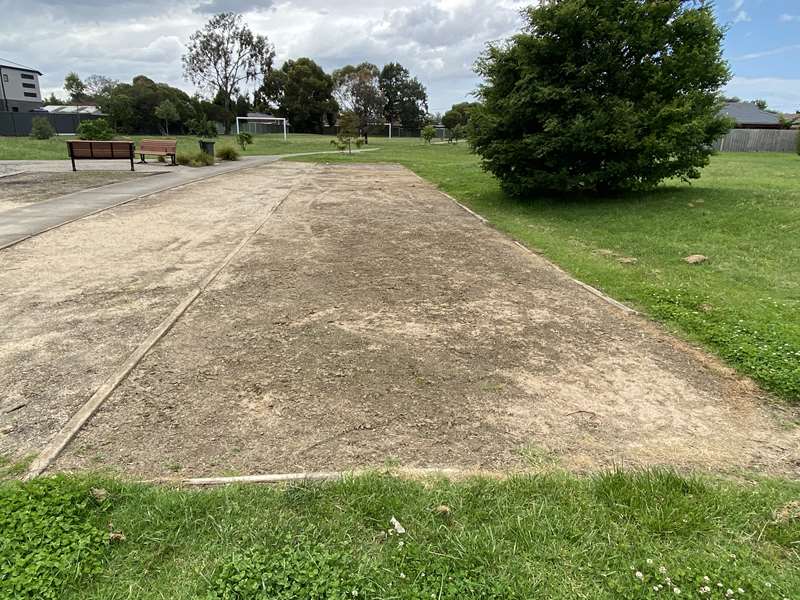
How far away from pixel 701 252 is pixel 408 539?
262 inches

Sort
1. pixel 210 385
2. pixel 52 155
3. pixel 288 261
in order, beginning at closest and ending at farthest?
pixel 210 385 < pixel 288 261 < pixel 52 155

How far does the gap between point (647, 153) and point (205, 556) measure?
1051 centimetres

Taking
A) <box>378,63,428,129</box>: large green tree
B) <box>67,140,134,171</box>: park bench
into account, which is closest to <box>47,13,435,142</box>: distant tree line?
<box>378,63,428,129</box>: large green tree

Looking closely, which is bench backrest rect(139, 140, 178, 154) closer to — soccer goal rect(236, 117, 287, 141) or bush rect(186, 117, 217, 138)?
bush rect(186, 117, 217, 138)

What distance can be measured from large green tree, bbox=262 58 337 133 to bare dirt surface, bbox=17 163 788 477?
240 feet

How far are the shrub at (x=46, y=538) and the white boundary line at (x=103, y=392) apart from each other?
0.25 m

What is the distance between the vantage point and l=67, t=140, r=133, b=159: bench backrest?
16562 millimetres

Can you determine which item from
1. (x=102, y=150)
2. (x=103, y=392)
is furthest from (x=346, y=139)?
(x=103, y=392)

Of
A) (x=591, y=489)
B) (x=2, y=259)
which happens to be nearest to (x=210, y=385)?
(x=591, y=489)

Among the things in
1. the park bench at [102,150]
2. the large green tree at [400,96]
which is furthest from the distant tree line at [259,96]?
the park bench at [102,150]

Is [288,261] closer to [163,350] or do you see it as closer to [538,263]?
[163,350]

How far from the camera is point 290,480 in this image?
97.9 inches

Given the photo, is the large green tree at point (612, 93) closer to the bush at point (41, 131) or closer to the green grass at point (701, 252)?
the green grass at point (701, 252)

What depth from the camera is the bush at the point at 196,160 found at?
66.0ft
